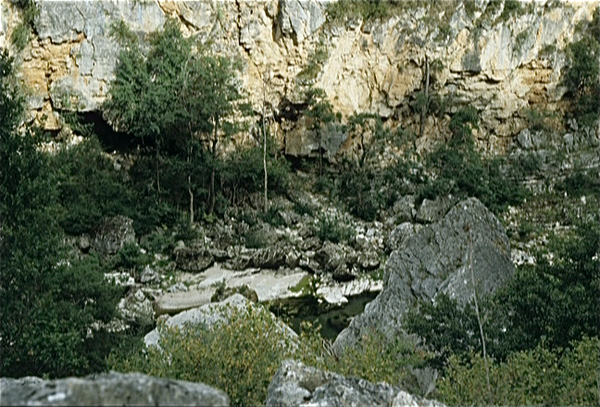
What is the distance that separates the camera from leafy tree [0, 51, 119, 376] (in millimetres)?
11831

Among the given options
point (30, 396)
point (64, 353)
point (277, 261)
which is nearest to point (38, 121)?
point (277, 261)

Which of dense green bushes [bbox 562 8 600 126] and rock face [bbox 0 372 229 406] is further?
dense green bushes [bbox 562 8 600 126]

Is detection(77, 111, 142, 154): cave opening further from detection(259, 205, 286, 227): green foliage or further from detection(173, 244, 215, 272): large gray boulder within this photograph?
detection(173, 244, 215, 272): large gray boulder

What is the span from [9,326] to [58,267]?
6.86ft

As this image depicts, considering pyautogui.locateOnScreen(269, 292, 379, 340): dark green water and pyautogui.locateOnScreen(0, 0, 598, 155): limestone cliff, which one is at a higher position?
pyautogui.locateOnScreen(0, 0, 598, 155): limestone cliff

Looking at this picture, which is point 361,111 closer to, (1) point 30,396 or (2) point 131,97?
(2) point 131,97

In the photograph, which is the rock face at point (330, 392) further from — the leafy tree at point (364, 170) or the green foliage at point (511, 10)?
the green foliage at point (511, 10)

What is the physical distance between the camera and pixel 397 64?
43.2 meters

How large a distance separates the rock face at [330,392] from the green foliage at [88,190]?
23526 mm

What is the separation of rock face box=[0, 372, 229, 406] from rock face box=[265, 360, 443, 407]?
2.09 metres

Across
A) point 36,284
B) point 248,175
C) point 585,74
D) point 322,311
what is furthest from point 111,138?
point 585,74

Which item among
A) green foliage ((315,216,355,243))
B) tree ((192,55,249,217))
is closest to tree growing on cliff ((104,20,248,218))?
tree ((192,55,249,217))

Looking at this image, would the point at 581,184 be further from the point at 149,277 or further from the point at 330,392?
the point at 330,392

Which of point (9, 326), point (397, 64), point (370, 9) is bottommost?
point (9, 326)
